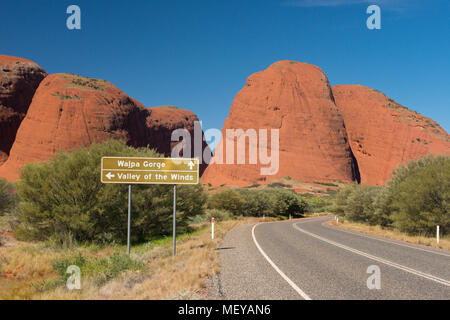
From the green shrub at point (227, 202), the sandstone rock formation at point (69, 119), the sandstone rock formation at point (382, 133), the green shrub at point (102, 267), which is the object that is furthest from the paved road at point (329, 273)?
the sandstone rock formation at point (382, 133)

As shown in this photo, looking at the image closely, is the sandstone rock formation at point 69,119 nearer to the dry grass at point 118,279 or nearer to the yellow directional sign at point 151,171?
the dry grass at point 118,279

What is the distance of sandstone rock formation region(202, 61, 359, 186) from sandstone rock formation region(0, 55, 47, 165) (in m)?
48.5

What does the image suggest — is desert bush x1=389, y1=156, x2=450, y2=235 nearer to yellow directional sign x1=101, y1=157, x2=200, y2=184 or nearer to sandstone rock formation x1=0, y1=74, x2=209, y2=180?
yellow directional sign x1=101, y1=157, x2=200, y2=184

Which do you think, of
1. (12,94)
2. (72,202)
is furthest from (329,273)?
(12,94)

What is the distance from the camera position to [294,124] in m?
98.4

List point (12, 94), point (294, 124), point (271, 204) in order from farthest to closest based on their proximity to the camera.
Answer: point (294, 124), point (12, 94), point (271, 204)

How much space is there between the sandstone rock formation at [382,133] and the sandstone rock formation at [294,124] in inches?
266

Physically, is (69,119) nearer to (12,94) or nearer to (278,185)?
(12,94)

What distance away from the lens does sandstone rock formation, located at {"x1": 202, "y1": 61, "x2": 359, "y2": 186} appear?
92875mm

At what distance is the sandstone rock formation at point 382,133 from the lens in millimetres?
99312

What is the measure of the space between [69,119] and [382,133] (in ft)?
293
